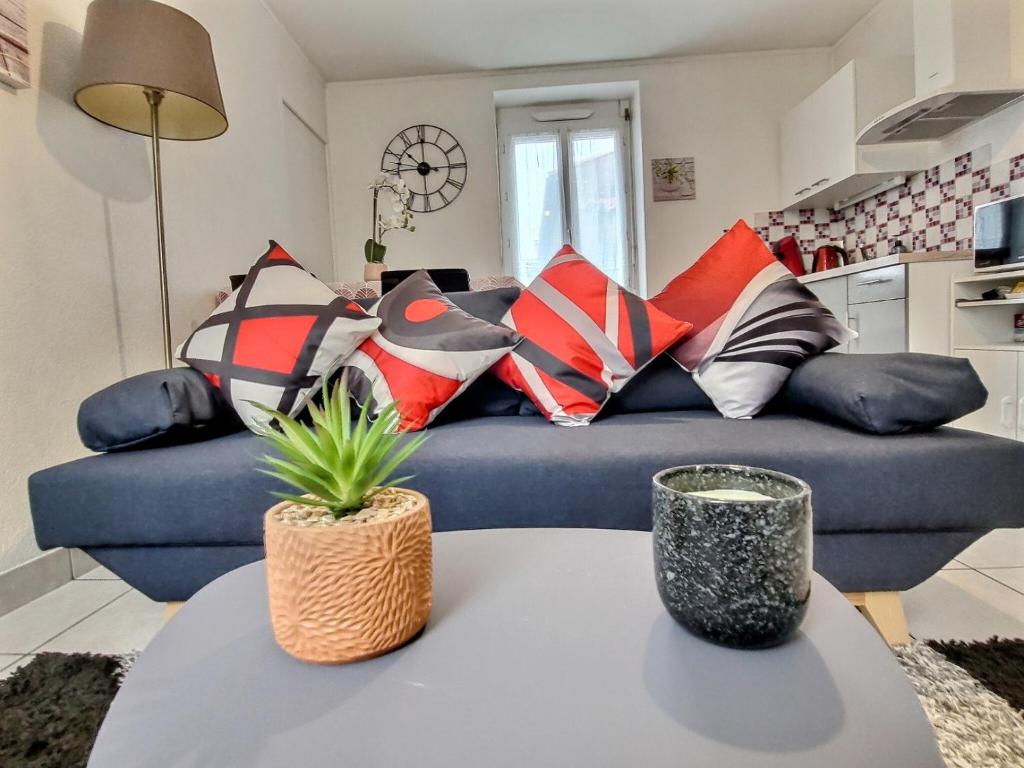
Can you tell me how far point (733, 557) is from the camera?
435mm

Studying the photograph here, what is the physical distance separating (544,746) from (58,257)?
6.82ft

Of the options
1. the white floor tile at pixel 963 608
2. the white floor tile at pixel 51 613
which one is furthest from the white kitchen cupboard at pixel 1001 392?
the white floor tile at pixel 51 613

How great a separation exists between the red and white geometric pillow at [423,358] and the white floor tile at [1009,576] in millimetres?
1294

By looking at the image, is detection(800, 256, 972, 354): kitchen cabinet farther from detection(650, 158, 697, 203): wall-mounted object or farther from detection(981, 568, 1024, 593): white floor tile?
detection(650, 158, 697, 203): wall-mounted object

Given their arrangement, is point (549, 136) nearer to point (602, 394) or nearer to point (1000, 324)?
point (1000, 324)

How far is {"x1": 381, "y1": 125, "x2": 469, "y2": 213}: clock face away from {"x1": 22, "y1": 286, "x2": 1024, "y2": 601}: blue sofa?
12.5 ft

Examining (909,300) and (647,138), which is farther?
(647,138)

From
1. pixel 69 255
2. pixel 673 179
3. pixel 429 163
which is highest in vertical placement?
pixel 429 163

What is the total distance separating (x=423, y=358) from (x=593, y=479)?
0.56 meters

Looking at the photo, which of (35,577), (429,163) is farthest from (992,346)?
(429,163)

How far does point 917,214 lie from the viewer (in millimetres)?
3551

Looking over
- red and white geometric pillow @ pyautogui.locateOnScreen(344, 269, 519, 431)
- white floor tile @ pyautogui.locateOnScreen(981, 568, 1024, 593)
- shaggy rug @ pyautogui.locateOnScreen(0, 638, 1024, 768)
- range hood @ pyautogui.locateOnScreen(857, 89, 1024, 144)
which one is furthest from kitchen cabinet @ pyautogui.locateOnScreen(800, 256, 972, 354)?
red and white geometric pillow @ pyautogui.locateOnScreen(344, 269, 519, 431)

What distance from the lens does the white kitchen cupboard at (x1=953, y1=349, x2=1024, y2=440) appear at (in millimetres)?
2412

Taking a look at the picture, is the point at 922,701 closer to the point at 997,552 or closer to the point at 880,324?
the point at 997,552
